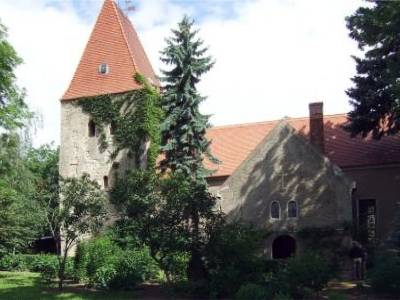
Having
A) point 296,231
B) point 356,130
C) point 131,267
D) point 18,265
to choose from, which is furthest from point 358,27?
point 18,265

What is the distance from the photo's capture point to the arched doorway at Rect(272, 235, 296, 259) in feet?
91.4

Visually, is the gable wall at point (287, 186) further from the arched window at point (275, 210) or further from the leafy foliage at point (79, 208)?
the leafy foliage at point (79, 208)

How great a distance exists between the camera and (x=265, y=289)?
17.4 m

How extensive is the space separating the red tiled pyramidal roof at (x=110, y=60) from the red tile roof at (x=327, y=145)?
6.64 meters

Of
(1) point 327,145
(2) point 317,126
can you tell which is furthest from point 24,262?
(1) point 327,145

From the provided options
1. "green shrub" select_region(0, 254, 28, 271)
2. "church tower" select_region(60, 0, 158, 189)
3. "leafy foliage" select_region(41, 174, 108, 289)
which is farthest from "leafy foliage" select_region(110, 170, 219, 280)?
"green shrub" select_region(0, 254, 28, 271)

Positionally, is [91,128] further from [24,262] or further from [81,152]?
[24,262]

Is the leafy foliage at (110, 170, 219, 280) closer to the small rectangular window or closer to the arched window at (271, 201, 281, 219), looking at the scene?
the arched window at (271, 201, 281, 219)

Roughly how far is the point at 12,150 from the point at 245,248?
56.4ft

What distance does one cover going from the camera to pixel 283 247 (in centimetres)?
2836

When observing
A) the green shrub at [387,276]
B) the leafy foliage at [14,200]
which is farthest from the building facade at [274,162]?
the green shrub at [387,276]

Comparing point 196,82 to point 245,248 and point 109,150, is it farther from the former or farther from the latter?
point 245,248

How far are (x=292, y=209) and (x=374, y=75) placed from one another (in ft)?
24.7

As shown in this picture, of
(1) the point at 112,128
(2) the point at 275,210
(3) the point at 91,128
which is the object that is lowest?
(2) the point at 275,210
